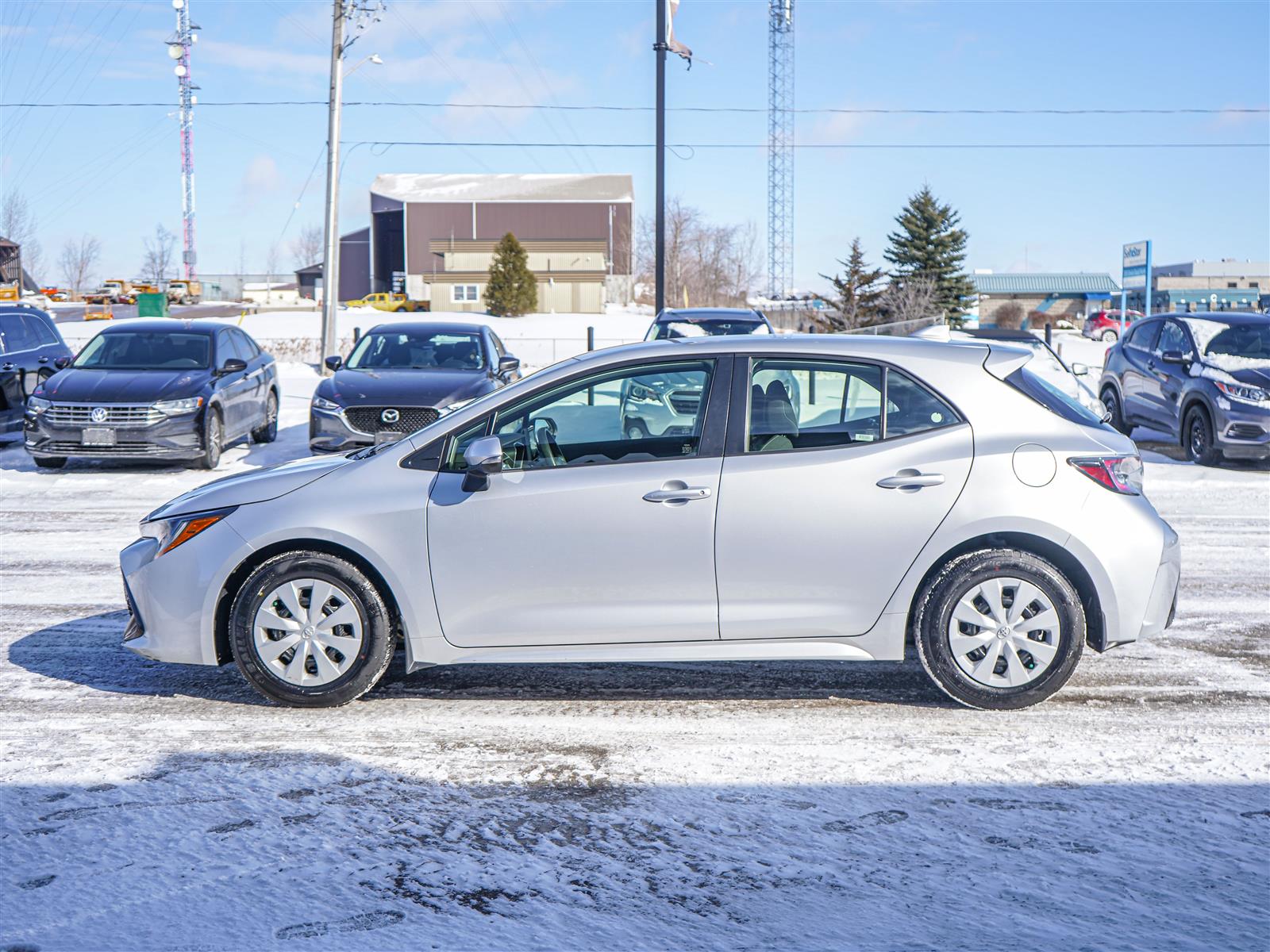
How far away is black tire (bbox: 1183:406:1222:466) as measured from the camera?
1426cm

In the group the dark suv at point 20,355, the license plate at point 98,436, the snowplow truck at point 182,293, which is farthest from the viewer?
the snowplow truck at point 182,293

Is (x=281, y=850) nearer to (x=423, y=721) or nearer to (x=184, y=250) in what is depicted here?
(x=423, y=721)

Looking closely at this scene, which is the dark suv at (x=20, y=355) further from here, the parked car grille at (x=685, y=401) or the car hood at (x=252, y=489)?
the parked car grille at (x=685, y=401)

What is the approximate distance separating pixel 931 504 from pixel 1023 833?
164 centimetres

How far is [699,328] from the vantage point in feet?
59.5

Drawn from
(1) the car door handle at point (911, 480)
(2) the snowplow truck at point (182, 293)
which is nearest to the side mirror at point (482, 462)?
(1) the car door handle at point (911, 480)

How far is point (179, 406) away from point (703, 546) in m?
9.85

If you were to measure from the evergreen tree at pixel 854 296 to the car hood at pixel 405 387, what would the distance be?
40132 millimetres

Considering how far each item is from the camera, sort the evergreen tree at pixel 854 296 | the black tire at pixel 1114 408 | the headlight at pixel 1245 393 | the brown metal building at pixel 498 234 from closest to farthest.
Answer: the headlight at pixel 1245 393
the black tire at pixel 1114 408
the evergreen tree at pixel 854 296
the brown metal building at pixel 498 234

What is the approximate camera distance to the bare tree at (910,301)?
53966 mm

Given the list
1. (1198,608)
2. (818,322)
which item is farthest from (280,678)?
(818,322)

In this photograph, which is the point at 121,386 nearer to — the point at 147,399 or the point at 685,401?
the point at 147,399

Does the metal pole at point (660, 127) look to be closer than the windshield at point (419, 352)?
No

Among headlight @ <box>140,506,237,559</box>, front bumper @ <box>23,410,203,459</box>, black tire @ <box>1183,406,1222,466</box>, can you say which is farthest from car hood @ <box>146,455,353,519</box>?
black tire @ <box>1183,406,1222,466</box>
